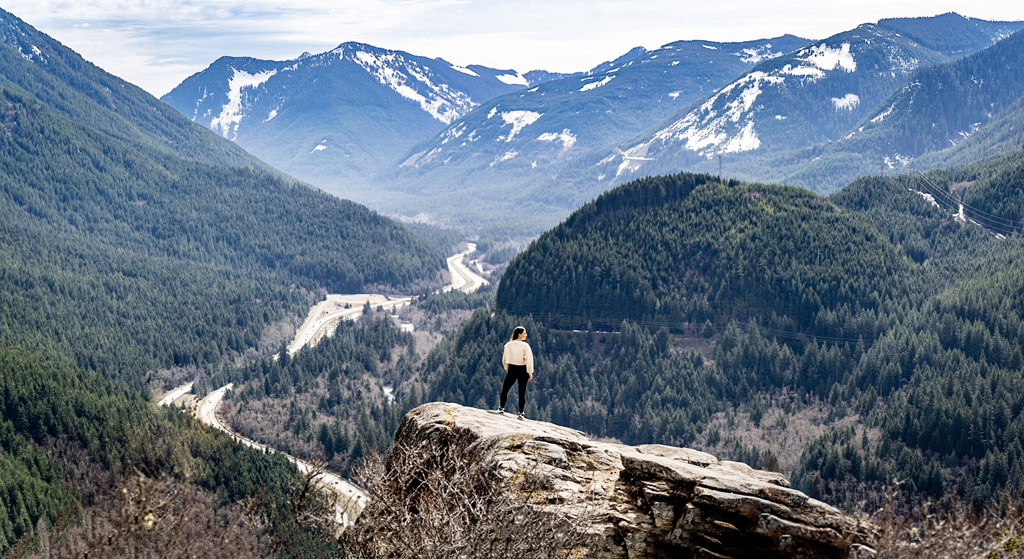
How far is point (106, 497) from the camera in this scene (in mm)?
128375

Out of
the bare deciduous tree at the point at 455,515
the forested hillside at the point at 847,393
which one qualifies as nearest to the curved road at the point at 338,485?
the forested hillside at the point at 847,393

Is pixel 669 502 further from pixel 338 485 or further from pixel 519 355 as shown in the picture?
pixel 338 485

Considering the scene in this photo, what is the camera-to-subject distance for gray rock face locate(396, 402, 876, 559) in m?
34.7

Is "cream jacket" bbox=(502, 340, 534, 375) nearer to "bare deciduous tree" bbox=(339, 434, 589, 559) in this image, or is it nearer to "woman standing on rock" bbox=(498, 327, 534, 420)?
"woman standing on rock" bbox=(498, 327, 534, 420)

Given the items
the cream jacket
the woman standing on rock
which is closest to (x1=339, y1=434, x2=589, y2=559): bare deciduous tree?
the woman standing on rock

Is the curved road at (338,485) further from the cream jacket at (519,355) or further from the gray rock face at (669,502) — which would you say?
the gray rock face at (669,502)

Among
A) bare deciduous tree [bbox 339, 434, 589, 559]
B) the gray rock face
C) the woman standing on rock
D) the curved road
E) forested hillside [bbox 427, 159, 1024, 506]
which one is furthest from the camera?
forested hillside [bbox 427, 159, 1024, 506]

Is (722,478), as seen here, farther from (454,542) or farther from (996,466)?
(996,466)

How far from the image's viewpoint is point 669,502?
3744 centimetres

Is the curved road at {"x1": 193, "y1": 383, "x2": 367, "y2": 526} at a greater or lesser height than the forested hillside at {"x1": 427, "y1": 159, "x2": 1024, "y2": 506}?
lesser

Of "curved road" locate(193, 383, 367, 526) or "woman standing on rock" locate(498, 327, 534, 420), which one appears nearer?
"woman standing on rock" locate(498, 327, 534, 420)

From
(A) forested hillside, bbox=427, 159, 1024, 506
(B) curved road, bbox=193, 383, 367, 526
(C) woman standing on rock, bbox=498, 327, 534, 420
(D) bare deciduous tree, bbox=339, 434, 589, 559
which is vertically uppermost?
(C) woman standing on rock, bbox=498, 327, 534, 420

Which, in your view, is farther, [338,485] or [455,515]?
[338,485]

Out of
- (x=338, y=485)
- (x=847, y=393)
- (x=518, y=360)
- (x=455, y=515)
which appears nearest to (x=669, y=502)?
(x=455, y=515)
